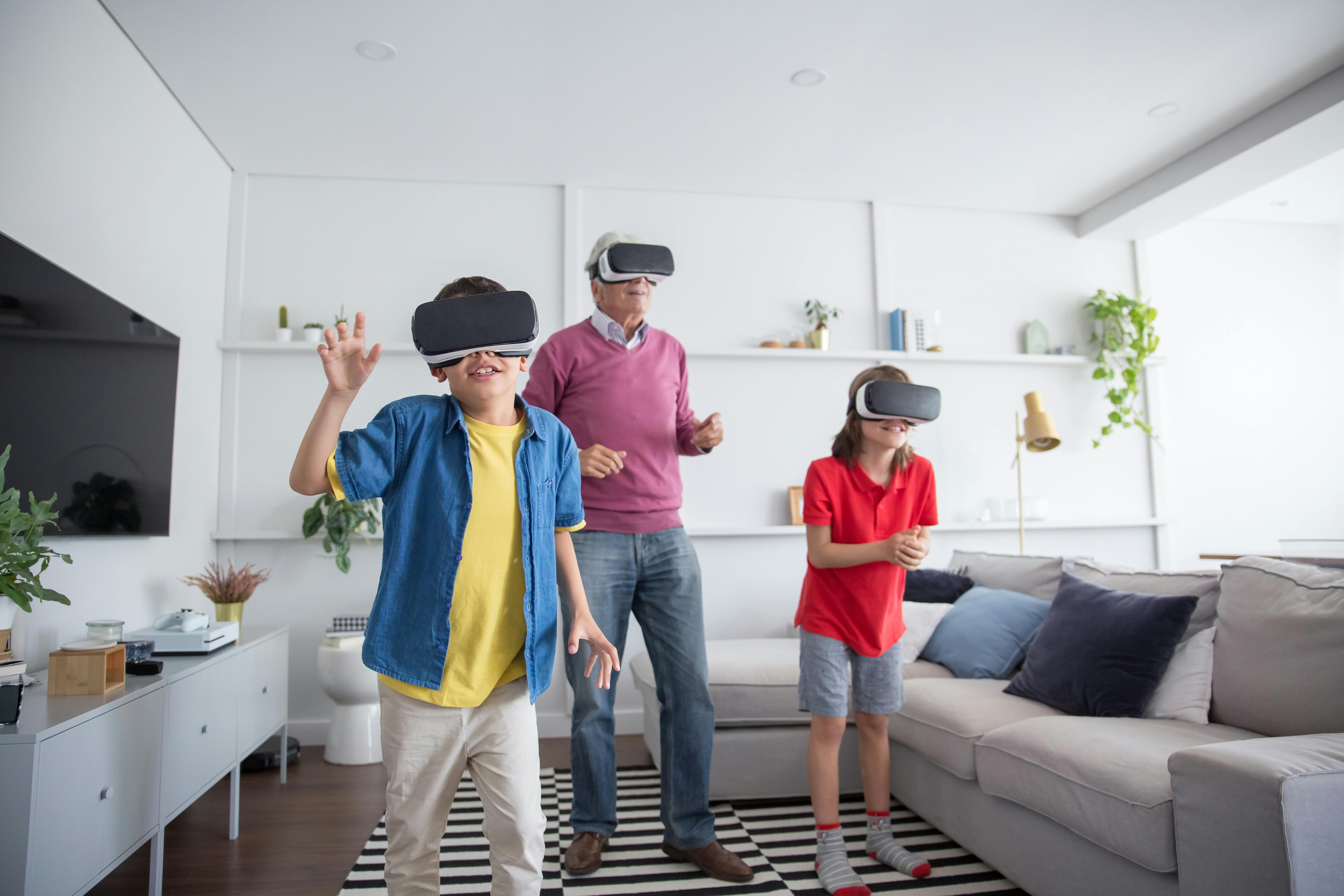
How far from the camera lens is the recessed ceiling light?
9.46 ft

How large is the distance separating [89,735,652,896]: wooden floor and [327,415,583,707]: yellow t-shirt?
1126mm

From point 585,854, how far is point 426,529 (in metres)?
1.18

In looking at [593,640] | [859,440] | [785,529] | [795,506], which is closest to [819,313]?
[795,506]

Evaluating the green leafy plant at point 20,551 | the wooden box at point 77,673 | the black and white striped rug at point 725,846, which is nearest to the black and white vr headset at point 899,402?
the black and white striped rug at point 725,846

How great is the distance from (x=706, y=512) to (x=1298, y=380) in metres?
3.58

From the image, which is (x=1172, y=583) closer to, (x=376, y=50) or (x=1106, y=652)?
(x=1106, y=652)

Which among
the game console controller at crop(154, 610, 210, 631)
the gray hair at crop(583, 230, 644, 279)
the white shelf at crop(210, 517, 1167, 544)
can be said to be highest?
the gray hair at crop(583, 230, 644, 279)

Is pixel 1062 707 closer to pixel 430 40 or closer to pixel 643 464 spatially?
pixel 643 464

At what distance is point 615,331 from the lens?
226 cm

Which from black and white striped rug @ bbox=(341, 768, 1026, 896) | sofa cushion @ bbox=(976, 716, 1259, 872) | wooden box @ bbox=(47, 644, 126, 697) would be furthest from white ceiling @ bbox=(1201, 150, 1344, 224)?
wooden box @ bbox=(47, 644, 126, 697)

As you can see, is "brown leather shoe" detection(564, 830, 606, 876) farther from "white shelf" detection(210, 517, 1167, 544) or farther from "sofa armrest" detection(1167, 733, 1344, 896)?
"white shelf" detection(210, 517, 1167, 544)

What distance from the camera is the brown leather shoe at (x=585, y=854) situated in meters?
2.11

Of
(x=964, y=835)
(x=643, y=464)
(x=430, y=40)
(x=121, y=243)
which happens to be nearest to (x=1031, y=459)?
(x=964, y=835)

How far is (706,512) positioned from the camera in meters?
4.02
